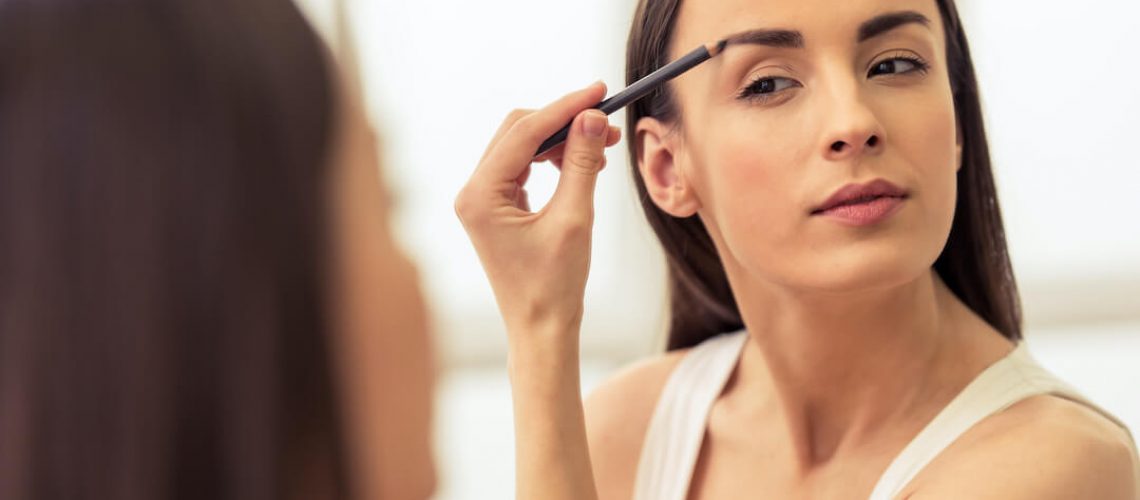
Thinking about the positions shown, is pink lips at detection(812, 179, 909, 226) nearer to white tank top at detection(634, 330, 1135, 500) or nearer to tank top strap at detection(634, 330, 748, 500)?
white tank top at detection(634, 330, 1135, 500)

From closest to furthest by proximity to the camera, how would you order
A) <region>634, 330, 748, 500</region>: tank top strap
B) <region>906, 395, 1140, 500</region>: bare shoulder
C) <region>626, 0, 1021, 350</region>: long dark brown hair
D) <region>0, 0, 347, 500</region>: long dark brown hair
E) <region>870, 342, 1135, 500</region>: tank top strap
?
<region>0, 0, 347, 500</region>: long dark brown hair
<region>906, 395, 1140, 500</region>: bare shoulder
<region>870, 342, 1135, 500</region>: tank top strap
<region>626, 0, 1021, 350</region>: long dark brown hair
<region>634, 330, 748, 500</region>: tank top strap

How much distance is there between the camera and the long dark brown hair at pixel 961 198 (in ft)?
4.14

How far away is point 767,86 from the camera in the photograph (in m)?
1.16

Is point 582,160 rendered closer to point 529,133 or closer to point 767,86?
point 529,133

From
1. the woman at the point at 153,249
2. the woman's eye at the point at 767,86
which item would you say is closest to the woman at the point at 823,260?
the woman's eye at the point at 767,86

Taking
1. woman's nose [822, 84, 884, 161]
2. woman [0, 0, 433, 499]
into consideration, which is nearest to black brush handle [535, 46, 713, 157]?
woman's nose [822, 84, 884, 161]

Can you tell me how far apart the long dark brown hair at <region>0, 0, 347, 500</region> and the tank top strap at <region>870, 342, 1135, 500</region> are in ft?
2.26

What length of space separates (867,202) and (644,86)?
21cm

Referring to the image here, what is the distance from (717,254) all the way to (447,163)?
4.31 feet

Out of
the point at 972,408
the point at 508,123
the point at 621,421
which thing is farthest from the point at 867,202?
the point at 621,421

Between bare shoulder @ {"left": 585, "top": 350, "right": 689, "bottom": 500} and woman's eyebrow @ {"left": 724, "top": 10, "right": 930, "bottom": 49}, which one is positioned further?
bare shoulder @ {"left": 585, "top": 350, "right": 689, "bottom": 500}

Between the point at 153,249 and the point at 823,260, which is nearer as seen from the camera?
the point at 153,249

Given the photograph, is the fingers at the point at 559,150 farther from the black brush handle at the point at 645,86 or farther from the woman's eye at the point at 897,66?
the woman's eye at the point at 897,66

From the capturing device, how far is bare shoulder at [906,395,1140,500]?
1.03 m
